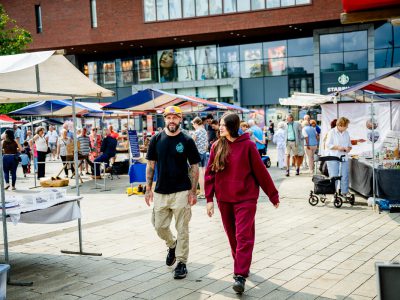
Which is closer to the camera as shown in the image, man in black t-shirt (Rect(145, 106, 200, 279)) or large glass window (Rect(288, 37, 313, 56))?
man in black t-shirt (Rect(145, 106, 200, 279))

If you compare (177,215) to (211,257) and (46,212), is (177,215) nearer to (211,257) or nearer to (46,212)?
(211,257)

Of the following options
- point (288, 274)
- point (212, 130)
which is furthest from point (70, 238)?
point (212, 130)

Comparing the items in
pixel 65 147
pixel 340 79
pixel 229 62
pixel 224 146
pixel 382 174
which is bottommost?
pixel 382 174

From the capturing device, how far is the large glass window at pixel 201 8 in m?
35.4

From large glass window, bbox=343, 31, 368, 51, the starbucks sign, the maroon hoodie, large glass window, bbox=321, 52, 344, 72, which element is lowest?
the maroon hoodie

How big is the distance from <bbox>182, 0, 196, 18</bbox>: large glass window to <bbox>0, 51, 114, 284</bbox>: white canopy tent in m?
30.2

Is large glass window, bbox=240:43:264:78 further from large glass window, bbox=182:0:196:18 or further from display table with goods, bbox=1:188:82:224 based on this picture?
display table with goods, bbox=1:188:82:224

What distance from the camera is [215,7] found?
3519cm

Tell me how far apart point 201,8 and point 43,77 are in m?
31.3

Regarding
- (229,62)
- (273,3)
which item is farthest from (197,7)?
(273,3)

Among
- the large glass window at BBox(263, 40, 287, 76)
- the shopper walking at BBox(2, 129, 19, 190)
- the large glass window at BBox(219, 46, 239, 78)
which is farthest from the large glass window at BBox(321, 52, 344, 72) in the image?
the shopper walking at BBox(2, 129, 19, 190)

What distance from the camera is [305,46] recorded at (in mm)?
36719

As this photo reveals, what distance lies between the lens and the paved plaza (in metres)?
4.81

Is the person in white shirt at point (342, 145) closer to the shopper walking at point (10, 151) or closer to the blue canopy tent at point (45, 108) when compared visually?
the blue canopy tent at point (45, 108)
